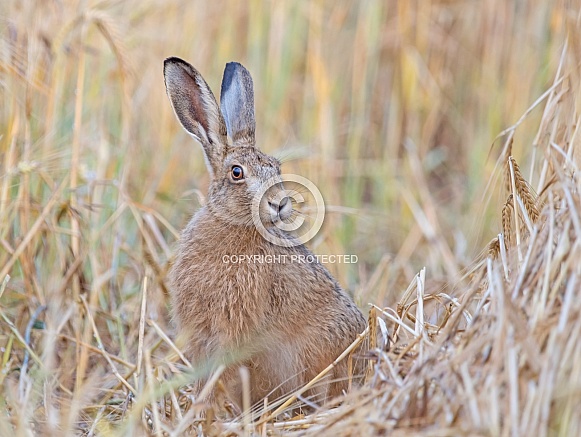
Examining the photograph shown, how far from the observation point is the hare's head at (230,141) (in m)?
3.43

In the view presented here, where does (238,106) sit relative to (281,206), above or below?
above

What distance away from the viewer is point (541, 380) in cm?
216

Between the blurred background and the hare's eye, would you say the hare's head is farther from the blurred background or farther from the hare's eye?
the blurred background

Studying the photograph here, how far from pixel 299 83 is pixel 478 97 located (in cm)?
149

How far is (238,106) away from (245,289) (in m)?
0.93

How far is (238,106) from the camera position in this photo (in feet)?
12.2

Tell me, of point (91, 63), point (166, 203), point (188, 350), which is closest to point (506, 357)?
point (188, 350)

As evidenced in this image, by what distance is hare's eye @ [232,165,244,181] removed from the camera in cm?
A: 351

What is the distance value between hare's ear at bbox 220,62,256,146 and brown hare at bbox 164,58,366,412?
A: 0.09m

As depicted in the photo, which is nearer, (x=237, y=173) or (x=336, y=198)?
(x=237, y=173)

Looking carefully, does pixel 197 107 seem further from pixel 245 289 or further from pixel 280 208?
pixel 245 289

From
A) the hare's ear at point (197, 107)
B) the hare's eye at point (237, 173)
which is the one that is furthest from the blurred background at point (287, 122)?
the hare's eye at point (237, 173)

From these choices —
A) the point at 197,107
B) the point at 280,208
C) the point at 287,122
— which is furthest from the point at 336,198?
the point at 280,208

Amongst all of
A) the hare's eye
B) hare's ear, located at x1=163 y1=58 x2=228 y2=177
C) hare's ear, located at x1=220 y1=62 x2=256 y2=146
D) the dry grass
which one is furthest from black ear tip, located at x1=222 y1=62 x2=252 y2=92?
the dry grass
